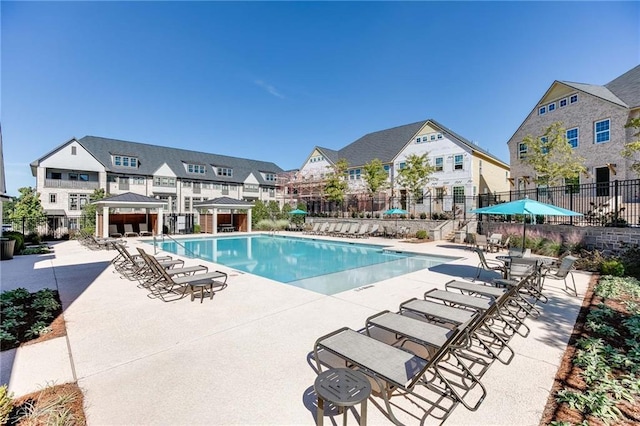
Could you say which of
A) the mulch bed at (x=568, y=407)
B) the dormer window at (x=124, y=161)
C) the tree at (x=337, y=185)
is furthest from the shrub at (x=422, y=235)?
the dormer window at (x=124, y=161)

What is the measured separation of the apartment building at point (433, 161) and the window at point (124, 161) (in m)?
20.3

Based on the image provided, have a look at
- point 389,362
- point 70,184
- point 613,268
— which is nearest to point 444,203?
point 613,268

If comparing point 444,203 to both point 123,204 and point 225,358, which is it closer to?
point 225,358

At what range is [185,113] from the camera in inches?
1097

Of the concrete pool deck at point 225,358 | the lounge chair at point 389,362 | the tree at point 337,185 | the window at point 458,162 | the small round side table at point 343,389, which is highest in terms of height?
the window at point 458,162

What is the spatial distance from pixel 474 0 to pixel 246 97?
20578mm

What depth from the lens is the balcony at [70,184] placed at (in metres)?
29.7

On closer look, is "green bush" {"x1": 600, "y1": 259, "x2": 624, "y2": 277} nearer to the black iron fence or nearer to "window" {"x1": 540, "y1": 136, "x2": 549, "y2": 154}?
the black iron fence

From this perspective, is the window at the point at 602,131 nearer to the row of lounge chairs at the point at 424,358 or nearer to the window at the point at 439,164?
the window at the point at 439,164

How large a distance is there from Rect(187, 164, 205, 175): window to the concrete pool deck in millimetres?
34221

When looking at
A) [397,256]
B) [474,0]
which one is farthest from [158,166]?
[474,0]

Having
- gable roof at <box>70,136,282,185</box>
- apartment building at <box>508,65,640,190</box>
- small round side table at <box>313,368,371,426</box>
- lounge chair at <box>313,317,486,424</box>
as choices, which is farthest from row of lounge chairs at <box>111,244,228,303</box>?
gable roof at <box>70,136,282,185</box>

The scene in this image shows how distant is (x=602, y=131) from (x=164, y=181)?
41.4 meters

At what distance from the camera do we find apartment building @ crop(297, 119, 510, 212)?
86.7 ft
